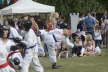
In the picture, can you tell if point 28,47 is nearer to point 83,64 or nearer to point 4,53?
point 4,53

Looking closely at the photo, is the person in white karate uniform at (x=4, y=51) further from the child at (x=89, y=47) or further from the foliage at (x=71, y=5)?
the foliage at (x=71, y=5)

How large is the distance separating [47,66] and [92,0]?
23.3 meters

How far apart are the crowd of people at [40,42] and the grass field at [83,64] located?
1.49ft

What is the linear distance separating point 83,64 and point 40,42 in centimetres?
244

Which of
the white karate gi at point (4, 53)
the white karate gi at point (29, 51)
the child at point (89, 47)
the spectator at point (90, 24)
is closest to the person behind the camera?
the white karate gi at point (4, 53)

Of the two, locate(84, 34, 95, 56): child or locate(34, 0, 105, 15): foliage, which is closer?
locate(84, 34, 95, 56): child

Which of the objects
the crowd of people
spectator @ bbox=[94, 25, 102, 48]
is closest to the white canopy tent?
the crowd of people

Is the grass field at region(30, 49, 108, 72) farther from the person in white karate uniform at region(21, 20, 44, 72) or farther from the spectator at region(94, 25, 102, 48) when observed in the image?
the person in white karate uniform at region(21, 20, 44, 72)

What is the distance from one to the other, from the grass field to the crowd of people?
45 cm

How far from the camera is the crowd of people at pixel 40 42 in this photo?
8.85m

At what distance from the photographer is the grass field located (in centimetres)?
1476

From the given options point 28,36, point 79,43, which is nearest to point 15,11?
point 79,43

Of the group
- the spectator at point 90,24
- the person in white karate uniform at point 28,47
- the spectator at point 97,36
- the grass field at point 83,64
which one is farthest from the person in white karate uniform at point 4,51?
the spectator at point 90,24

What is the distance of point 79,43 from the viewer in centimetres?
1919
